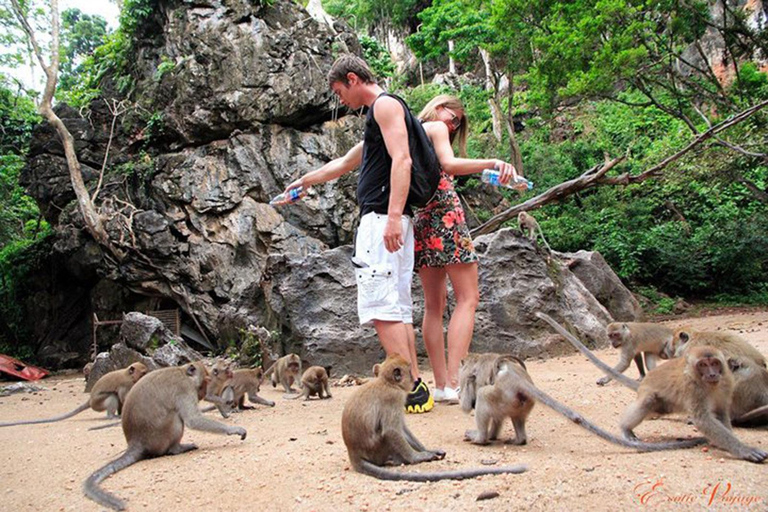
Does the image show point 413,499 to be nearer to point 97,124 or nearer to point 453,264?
point 453,264

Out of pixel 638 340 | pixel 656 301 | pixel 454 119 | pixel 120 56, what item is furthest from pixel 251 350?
pixel 120 56

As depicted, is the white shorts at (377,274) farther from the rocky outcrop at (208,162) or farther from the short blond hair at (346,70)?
the rocky outcrop at (208,162)

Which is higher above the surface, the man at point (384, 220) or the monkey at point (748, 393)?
the man at point (384, 220)

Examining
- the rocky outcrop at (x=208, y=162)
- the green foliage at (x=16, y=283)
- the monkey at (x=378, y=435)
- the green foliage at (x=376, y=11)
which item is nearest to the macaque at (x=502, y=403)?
the monkey at (x=378, y=435)

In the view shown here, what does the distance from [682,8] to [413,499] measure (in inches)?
559

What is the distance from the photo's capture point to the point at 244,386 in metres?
5.61

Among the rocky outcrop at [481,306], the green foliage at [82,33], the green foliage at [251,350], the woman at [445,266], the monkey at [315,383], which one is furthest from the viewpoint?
the green foliage at [82,33]

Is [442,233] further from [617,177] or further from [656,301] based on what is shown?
[656,301]

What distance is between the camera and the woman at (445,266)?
4.13 meters

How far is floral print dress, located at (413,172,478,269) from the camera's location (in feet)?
13.7

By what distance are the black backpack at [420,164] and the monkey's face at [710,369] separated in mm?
2013

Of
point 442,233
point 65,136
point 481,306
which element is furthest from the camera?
point 65,136

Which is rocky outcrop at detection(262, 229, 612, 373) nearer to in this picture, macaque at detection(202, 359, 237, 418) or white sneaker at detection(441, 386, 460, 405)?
macaque at detection(202, 359, 237, 418)

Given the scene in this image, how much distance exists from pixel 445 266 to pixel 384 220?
0.68 metres
